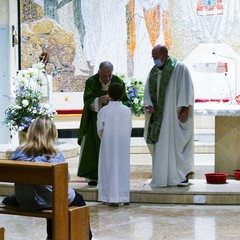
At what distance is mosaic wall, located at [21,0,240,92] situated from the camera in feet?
47.2

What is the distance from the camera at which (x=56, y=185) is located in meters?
5.72

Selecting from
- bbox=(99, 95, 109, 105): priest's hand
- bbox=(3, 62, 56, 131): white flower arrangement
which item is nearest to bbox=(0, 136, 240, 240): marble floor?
bbox=(99, 95, 109, 105): priest's hand

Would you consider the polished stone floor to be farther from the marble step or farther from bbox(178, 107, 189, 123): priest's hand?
bbox(178, 107, 189, 123): priest's hand

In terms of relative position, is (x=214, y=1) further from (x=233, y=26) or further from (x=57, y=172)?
(x=57, y=172)

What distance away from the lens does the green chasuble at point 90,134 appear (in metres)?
9.52

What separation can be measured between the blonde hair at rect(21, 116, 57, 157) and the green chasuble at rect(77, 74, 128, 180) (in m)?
3.25

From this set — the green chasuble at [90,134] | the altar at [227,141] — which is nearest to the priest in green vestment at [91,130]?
the green chasuble at [90,134]

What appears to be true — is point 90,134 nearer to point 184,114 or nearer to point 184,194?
point 184,114

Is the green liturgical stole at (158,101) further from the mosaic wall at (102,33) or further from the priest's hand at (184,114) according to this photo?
the mosaic wall at (102,33)

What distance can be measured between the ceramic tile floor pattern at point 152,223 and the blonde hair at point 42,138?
1.36 metres

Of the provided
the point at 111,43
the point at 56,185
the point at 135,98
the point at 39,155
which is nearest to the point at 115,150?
the point at 39,155

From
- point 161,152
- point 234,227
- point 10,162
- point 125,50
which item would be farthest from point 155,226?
point 125,50

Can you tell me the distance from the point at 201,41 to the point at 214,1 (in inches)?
29.7

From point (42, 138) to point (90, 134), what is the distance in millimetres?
3334
